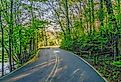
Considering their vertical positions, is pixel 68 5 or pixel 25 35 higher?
pixel 68 5

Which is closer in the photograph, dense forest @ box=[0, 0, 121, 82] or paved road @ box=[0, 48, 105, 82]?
paved road @ box=[0, 48, 105, 82]

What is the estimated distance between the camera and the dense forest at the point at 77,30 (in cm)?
2008

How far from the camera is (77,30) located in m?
41.4

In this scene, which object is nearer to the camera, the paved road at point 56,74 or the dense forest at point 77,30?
the paved road at point 56,74

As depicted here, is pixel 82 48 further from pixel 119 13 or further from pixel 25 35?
pixel 119 13

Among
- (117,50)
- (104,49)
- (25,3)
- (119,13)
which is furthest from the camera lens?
(25,3)

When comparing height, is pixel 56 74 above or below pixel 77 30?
below

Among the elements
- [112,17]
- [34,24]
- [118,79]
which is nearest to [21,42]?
[34,24]

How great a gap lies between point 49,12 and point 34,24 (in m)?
23.1

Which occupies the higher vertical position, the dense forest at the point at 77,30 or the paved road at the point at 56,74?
the dense forest at the point at 77,30

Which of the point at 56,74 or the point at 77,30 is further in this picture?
the point at 77,30

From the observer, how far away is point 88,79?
16.3m

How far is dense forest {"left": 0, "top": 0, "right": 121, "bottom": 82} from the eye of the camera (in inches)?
791

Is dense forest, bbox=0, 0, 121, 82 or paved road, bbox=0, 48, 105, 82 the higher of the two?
dense forest, bbox=0, 0, 121, 82
